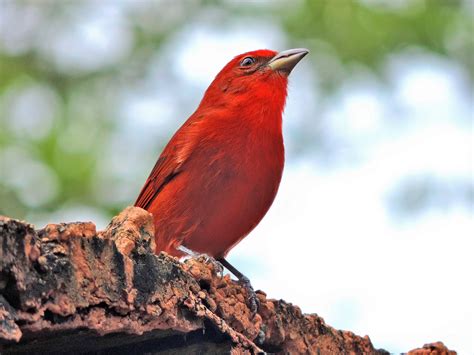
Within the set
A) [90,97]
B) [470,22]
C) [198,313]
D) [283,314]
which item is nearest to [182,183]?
[283,314]

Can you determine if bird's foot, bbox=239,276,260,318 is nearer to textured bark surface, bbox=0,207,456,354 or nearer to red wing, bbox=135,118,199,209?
textured bark surface, bbox=0,207,456,354

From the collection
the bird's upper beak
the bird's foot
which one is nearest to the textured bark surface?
the bird's foot

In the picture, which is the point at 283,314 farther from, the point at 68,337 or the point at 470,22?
the point at 470,22

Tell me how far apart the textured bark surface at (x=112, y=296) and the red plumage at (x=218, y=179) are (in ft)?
5.33

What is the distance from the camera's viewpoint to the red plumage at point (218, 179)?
517cm

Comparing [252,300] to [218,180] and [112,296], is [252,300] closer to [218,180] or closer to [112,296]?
[112,296]

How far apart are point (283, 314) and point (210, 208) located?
150 cm

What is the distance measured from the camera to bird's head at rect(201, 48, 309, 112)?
19.3 feet

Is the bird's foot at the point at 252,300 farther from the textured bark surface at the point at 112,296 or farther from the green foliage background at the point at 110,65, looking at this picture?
the green foliage background at the point at 110,65

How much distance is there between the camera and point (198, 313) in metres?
3.06

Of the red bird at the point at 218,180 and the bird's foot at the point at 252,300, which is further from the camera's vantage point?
the red bird at the point at 218,180

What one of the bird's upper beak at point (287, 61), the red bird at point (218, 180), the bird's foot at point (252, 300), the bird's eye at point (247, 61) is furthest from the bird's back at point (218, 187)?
the bird's foot at point (252, 300)

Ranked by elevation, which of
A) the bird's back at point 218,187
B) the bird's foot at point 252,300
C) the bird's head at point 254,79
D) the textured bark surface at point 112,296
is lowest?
the textured bark surface at point 112,296

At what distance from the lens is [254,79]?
20.0 ft
